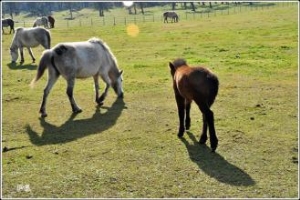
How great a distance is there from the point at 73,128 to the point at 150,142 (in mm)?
2153

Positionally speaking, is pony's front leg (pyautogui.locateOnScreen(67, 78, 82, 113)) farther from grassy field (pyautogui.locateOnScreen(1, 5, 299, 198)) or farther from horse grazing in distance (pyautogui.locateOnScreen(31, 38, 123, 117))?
grassy field (pyautogui.locateOnScreen(1, 5, 299, 198))

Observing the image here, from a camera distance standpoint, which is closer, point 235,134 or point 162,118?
point 235,134

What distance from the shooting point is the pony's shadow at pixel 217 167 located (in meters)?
5.87

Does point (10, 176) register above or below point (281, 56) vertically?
below

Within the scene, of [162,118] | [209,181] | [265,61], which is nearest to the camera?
[209,181]

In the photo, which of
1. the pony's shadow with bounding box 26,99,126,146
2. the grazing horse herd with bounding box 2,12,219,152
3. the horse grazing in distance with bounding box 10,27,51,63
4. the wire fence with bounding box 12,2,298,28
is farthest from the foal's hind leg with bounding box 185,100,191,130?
the wire fence with bounding box 12,2,298,28

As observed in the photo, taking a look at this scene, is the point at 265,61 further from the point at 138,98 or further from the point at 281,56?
the point at 138,98

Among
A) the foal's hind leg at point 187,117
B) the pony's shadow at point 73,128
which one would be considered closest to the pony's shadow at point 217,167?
the foal's hind leg at point 187,117

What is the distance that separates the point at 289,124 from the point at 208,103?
2.63 metres

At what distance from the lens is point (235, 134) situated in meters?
8.01

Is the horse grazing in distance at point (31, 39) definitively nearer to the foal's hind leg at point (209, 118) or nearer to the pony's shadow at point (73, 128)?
the pony's shadow at point (73, 128)

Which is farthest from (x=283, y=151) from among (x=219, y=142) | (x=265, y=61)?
(x=265, y=61)

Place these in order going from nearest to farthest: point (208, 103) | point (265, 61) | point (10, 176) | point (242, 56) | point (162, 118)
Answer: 1. point (10, 176)
2. point (208, 103)
3. point (162, 118)
4. point (265, 61)
5. point (242, 56)

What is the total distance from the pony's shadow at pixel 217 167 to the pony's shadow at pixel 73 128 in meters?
2.47
